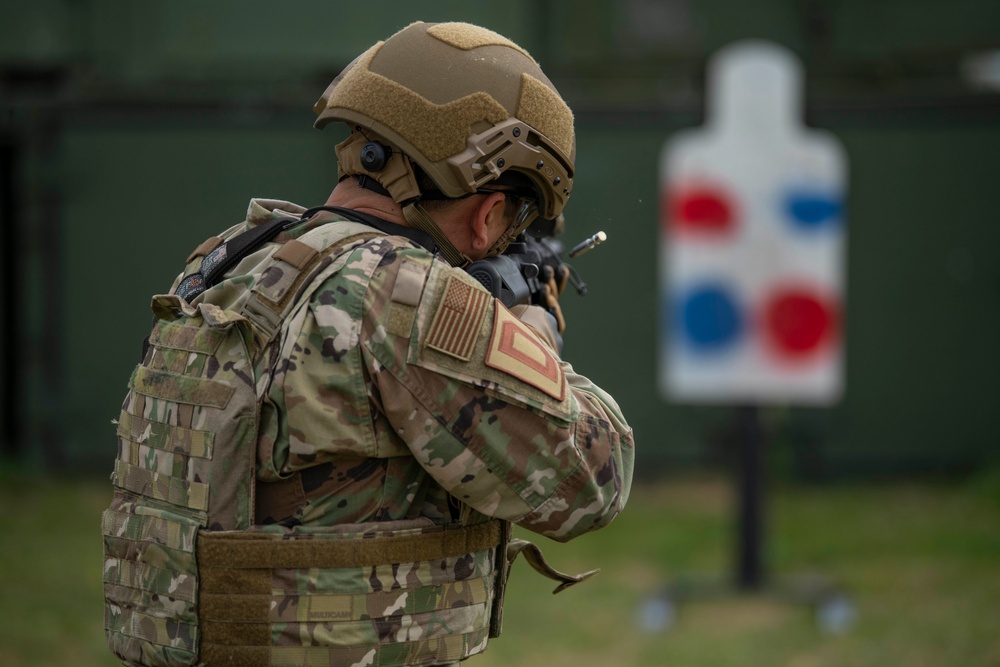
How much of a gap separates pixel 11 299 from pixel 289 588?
5.41 m

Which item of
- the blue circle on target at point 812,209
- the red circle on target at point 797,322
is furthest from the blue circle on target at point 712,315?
the blue circle on target at point 812,209

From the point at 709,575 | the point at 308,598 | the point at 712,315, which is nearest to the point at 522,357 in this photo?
the point at 308,598

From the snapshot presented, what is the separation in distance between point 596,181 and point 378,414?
491cm

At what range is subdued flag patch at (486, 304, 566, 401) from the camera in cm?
189

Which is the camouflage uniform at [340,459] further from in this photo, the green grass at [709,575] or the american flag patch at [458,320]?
the green grass at [709,575]

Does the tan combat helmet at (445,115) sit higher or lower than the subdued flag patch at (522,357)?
higher

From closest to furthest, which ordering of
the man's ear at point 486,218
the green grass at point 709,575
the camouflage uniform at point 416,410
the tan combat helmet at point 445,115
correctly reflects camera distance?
the camouflage uniform at point 416,410
the tan combat helmet at point 445,115
the man's ear at point 486,218
the green grass at point 709,575

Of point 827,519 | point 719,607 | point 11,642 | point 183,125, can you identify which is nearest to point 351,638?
point 11,642

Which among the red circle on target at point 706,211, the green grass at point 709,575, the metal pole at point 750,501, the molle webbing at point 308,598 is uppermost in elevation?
the red circle on target at point 706,211

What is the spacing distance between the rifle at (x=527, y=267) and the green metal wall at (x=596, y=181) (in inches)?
159

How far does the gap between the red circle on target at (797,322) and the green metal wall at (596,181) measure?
4.47ft

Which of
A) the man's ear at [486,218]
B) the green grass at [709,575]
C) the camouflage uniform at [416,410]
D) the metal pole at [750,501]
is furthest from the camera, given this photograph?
the metal pole at [750,501]

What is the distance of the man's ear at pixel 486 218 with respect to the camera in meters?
2.12

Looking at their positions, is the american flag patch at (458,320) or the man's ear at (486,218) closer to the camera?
the american flag patch at (458,320)
